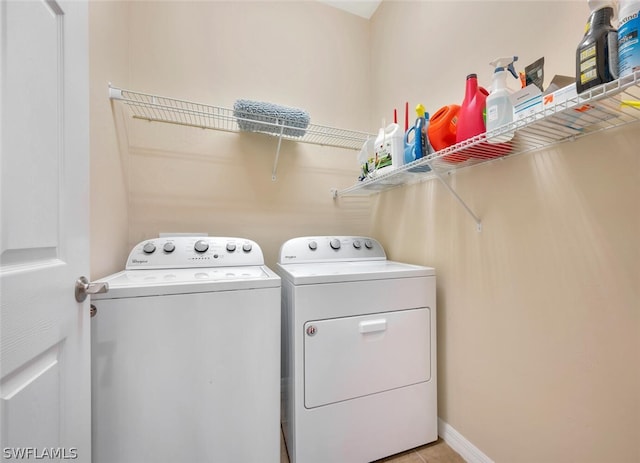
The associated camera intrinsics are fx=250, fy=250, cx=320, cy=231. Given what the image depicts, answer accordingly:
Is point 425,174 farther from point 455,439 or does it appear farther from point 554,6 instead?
point 455,439

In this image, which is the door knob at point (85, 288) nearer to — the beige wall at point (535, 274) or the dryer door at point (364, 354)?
the dryer door at point (364, 354)

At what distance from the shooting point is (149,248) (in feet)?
4.50

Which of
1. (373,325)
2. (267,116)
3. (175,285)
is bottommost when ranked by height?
(373,325)

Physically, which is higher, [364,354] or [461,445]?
[364,354]

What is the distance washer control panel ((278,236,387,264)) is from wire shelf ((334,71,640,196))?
30.3 inches

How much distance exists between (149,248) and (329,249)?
41.6 inches

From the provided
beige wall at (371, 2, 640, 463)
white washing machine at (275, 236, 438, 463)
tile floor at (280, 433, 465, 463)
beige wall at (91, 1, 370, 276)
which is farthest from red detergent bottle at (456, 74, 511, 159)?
tile floor at (280, 433, 465, 463)

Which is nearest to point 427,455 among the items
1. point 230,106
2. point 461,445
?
point 461,445

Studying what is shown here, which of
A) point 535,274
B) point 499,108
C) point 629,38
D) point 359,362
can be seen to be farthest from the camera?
point 359,362

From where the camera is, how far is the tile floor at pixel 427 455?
4.05 ft

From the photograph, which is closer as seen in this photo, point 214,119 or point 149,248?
point 149,248

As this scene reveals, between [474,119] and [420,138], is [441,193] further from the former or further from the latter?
[474,119]

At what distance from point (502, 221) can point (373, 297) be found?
0.66 metres

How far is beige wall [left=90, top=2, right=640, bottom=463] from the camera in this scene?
818mm
